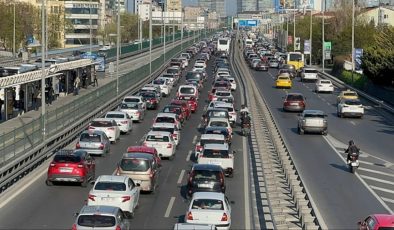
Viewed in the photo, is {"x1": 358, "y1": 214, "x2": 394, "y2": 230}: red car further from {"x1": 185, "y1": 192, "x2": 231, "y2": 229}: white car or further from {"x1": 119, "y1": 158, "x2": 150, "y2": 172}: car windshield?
{"x1": 119, "y1": 158, "x2": 150, "y2": 172}: car windshield

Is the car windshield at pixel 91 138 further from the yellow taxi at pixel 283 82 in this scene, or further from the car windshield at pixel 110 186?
the yellow taxi at pixel 283 82

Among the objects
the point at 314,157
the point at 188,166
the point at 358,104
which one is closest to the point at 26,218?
the point at 188,166

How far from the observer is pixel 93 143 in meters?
34.6

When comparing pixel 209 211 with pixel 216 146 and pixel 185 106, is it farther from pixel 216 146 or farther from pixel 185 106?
pixel 185 106

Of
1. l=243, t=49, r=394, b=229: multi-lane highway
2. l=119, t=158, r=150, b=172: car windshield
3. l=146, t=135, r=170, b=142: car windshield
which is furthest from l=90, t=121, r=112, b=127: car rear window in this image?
l=119, t=158, r=150, b=172: car windshield

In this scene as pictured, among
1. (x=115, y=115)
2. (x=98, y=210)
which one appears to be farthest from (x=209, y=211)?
(x=115, y=115)

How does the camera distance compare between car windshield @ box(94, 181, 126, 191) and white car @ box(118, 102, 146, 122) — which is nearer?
car windshield @ box(94, 181, 126, 191)

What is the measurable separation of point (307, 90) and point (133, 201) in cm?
5534

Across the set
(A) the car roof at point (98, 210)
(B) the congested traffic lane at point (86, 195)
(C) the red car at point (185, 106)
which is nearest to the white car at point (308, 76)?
(C) the red car at point (185, 106)

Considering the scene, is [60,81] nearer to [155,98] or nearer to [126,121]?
[155,98]

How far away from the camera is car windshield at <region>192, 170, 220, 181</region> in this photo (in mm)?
25734

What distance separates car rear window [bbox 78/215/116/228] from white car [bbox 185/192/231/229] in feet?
8.67

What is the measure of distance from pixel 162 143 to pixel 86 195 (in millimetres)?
8554

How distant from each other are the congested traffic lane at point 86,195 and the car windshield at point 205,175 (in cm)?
87
